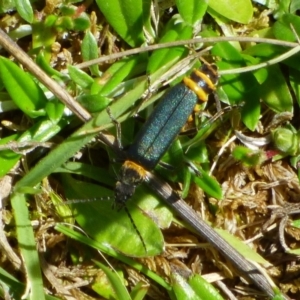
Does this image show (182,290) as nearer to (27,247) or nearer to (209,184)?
(209,184)

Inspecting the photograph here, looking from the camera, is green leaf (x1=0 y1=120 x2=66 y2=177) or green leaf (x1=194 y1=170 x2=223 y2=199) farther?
green leaf (x1=194 y1=170 x2=223 y2=199)

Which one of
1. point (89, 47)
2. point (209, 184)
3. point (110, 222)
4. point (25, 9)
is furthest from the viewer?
point (110, 222)

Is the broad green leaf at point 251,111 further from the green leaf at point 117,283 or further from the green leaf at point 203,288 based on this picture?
the green leaf at point 117,283

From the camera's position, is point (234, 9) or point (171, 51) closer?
point (171, 51)

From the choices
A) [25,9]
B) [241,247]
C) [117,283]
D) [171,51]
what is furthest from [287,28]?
[117,283]

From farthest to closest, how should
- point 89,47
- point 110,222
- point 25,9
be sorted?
point 110,222, point 89,47, point 25,9

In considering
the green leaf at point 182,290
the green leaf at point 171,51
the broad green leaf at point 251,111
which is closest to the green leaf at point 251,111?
the broad green leaf at point 251,111

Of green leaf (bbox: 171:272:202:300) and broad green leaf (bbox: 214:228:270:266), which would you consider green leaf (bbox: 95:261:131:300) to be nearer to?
green leaf (bbox: 171:272:202:300)

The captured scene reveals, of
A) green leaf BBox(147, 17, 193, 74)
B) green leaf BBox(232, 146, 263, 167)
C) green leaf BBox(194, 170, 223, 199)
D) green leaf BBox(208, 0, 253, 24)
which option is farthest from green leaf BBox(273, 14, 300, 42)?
green leaf BBox(194, 170, 223, 199)
